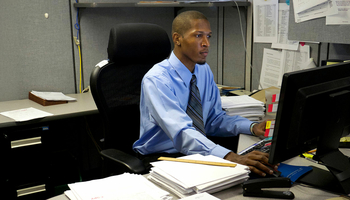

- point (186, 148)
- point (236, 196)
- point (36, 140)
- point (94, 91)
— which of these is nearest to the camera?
point (236, 196)

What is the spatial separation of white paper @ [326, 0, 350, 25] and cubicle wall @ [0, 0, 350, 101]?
2.17 ft

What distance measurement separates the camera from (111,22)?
95.6 inches

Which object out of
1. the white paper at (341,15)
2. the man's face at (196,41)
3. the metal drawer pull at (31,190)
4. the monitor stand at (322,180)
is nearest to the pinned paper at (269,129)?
the monitor stand at (322,180)

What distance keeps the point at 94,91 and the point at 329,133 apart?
94 centimetres

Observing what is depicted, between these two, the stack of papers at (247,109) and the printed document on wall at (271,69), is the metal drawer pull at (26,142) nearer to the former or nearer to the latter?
the stack of papers at (247,109)

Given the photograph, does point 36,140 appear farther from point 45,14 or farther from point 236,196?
point 236,196

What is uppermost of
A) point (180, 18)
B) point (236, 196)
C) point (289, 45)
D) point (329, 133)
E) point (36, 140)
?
point (180, 18)

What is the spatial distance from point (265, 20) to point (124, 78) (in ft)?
3.28

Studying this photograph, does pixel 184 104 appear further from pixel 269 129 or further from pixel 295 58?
pixel 295 58

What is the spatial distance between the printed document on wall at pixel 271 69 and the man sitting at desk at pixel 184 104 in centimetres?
56

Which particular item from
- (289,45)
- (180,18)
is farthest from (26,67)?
(289,45)

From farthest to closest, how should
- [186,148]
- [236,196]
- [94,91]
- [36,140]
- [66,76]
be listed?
1. [66,76]
2. [36,140]
3. [94,91]
4. [186,148]
5. [236,196]

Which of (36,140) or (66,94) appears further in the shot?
(66,94)

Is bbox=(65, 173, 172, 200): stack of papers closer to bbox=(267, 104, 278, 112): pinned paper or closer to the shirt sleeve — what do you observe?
the shirt sleeve
